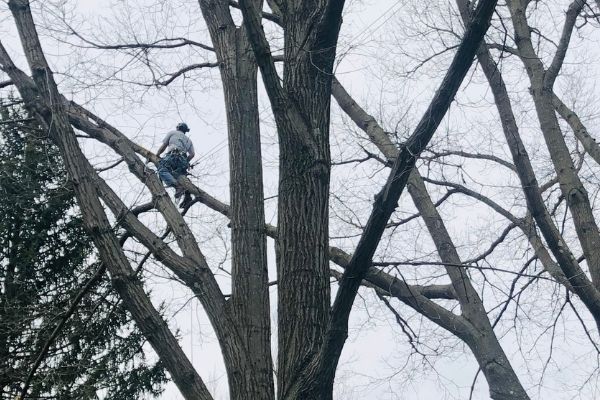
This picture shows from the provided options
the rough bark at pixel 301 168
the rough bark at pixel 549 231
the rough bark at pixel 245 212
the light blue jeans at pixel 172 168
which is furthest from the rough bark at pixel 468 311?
the rough bark at pixel 301 168

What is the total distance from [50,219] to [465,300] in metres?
5.92

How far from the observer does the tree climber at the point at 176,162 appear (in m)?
6.18

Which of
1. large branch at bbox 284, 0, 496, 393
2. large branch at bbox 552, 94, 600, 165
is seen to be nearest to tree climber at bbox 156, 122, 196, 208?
large branch at bbox 284, 0, 496, 393

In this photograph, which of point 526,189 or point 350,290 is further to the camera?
point 526,189

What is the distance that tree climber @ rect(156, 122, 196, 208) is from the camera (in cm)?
618

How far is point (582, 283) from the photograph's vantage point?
18.6 feet

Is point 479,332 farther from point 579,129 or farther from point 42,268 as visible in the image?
point 42,268

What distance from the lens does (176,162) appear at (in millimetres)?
6781

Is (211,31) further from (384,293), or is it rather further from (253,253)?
(384,293)

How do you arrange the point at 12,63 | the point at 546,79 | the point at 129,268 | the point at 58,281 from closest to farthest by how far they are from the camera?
the point at 129,268 → the point at 12,63 → the point at 546,79 → the point at 58,281

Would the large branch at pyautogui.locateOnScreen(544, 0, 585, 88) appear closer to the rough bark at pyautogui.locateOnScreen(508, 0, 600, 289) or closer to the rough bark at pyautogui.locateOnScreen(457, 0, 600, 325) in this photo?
the rough bark at pyautogui.locateOnScreen(508, 0, 600, 289)

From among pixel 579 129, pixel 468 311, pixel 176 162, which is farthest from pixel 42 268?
pixel 579 129

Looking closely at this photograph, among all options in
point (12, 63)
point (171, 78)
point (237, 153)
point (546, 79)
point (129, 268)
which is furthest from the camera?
point (546, 79)

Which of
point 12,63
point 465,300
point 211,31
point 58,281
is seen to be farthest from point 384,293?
point 58,281
